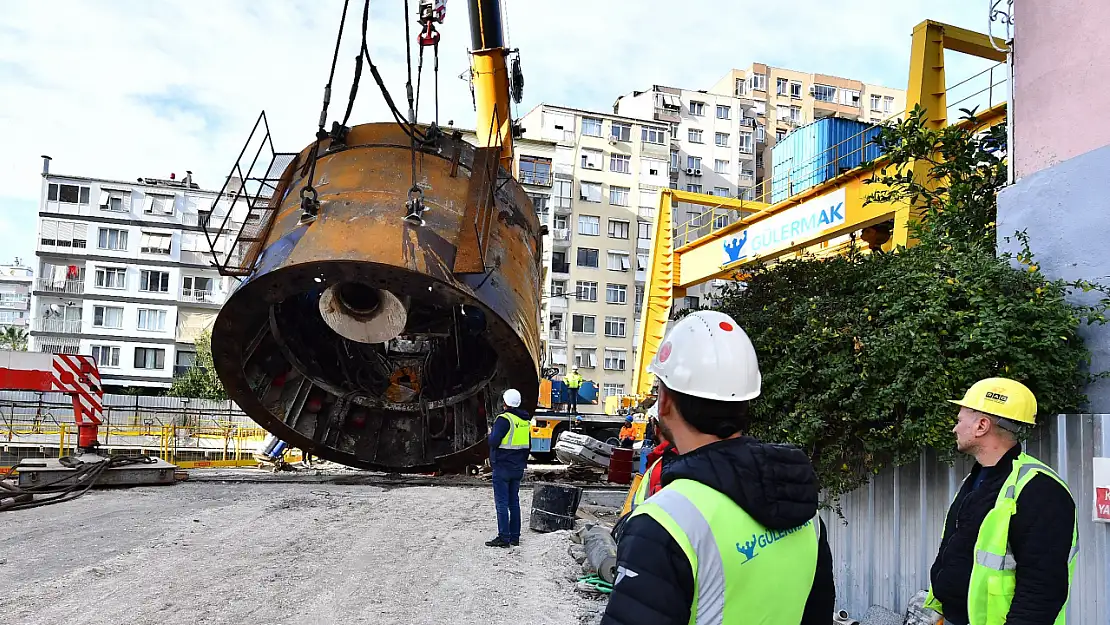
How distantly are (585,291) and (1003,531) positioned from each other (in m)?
46.9

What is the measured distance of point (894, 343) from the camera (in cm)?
499

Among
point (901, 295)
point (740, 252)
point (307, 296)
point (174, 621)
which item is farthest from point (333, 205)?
point (740, 252)

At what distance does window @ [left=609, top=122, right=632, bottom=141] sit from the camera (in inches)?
2094

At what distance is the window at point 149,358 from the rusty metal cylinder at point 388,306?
42.5 metres

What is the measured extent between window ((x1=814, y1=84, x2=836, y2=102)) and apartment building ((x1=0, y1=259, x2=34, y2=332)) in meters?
74.7

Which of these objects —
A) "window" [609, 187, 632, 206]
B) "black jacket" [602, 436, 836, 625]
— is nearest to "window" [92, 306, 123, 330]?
"window" [609, 187, 632, 206]

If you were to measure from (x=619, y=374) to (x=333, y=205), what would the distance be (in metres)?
43.1

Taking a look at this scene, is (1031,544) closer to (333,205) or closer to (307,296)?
(333,205)

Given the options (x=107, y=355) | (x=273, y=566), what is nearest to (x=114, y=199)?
(x=107, y=355)

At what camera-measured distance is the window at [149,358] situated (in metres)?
46.8

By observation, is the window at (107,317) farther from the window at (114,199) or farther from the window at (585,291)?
the window at (585,291)

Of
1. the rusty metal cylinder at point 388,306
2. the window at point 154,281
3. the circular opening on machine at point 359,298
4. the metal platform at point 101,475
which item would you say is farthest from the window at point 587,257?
the circular opening on machine at point 359,298

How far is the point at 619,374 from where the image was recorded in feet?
162

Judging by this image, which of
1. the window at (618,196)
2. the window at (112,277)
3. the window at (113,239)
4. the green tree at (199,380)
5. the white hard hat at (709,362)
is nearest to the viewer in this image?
the white hard hat at (709,362)
